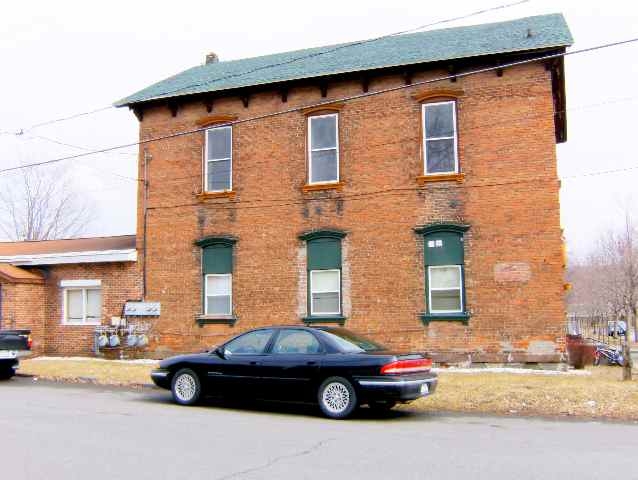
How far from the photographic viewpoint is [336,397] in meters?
10.4

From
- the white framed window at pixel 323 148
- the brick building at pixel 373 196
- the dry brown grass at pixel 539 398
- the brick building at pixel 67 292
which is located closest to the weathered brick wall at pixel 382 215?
the brick building at pixel 373 196

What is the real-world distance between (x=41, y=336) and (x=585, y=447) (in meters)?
17.1

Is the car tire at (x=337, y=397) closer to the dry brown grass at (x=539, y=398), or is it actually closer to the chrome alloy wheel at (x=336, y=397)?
the chrome alloy wheel at (x=336, y=397)

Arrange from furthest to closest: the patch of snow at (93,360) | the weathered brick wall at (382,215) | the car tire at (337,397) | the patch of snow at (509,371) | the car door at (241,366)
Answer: the patch of snow at (93,360) < the weathered brick wall at (382,215) < the patch of snow at (509,371) < the car door at (241,366) < the car tire at (337,397)

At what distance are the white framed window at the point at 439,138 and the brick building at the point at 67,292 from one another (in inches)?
346

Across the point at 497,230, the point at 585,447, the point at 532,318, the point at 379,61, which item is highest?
the point at 379,61

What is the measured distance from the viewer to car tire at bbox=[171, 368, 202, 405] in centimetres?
1151

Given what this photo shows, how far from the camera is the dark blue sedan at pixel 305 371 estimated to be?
10.1 meters

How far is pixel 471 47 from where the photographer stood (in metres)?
17.0

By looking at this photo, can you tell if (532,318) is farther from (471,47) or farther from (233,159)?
(233,159)

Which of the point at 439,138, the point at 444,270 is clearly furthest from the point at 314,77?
the point at 444,270

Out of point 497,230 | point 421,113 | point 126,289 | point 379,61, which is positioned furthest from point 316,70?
point 126,289

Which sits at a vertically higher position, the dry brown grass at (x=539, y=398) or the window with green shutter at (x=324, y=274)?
the window with green shutter at (x=324, y=274)

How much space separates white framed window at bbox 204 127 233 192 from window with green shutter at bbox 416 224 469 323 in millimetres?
5724
